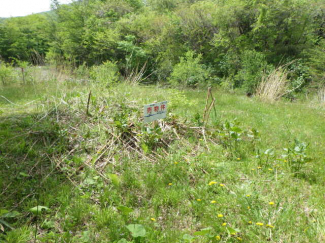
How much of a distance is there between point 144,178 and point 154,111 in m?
0.82

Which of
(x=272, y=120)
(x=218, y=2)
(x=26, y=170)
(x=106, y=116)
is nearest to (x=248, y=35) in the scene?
(x=218, y=2)

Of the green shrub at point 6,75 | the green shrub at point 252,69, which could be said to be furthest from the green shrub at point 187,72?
the green shrub at point 6,75

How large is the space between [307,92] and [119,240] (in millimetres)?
8978

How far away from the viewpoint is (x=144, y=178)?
232 centimetres

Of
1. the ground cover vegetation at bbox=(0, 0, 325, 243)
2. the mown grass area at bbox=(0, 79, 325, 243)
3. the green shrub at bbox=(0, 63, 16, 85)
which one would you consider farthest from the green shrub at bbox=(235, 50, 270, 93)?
the green shrub at bbox=(0, 63, 16, 85)

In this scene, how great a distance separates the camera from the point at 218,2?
36.6 feet

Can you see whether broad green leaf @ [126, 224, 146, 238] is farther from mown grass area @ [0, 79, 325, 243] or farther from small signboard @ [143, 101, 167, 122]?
small signboard @ [143, 101, 167, 122]

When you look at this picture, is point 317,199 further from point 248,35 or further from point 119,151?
point 248,35

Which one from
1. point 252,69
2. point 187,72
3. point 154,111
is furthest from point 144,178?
point 252,69

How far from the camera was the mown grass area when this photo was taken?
5.50ft

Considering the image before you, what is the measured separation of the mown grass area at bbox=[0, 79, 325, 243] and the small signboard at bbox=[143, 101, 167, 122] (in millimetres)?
242

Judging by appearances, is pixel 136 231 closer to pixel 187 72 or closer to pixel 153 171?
pixel 153 171

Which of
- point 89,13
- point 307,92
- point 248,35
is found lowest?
point 307,92

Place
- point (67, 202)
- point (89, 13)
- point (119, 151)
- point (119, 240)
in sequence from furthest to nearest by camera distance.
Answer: point (89, 13) < point (119, 151) < point (67, 202) < point (119, 240)
